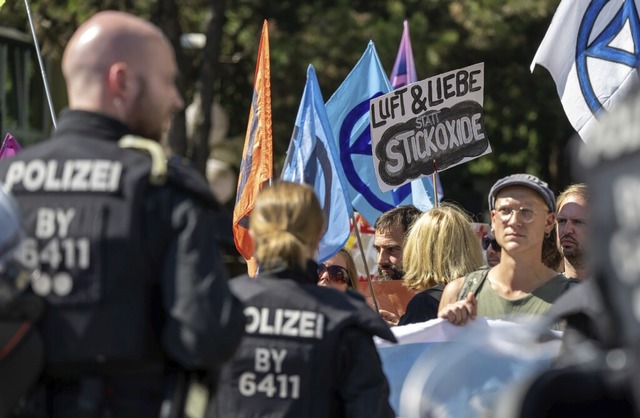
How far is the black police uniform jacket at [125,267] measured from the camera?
3.56 metres

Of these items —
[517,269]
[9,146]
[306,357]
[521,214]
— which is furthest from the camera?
[9,146]

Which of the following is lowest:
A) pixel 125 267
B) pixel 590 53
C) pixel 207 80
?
pixel 125 267

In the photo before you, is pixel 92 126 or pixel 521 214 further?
pixel 521 214

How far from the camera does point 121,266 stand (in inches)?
142

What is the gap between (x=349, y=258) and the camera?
269 inches

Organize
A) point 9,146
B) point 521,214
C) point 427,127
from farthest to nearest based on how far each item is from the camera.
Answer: point 9,146
point 427,127
point 521,214

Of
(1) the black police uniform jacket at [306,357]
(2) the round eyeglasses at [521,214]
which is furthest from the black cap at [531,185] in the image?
(1) the black police uniform jacket at [306,357]

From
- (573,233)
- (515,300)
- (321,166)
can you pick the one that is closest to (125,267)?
(515,300)

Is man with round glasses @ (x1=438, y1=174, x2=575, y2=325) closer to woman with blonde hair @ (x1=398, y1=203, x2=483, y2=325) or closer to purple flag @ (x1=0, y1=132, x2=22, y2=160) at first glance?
woman with blonde hair @ (x1=398, y1=203, x2=483, y2=325)

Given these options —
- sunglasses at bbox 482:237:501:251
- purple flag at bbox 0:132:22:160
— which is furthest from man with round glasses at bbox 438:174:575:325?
purple flag at bbox 0:132:22:160

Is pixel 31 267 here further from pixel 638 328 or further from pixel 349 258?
pixel 349 258

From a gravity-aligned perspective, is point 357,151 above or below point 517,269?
above

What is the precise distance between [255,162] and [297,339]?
125 inches

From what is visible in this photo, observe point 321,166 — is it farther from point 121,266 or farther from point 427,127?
point 121,266
